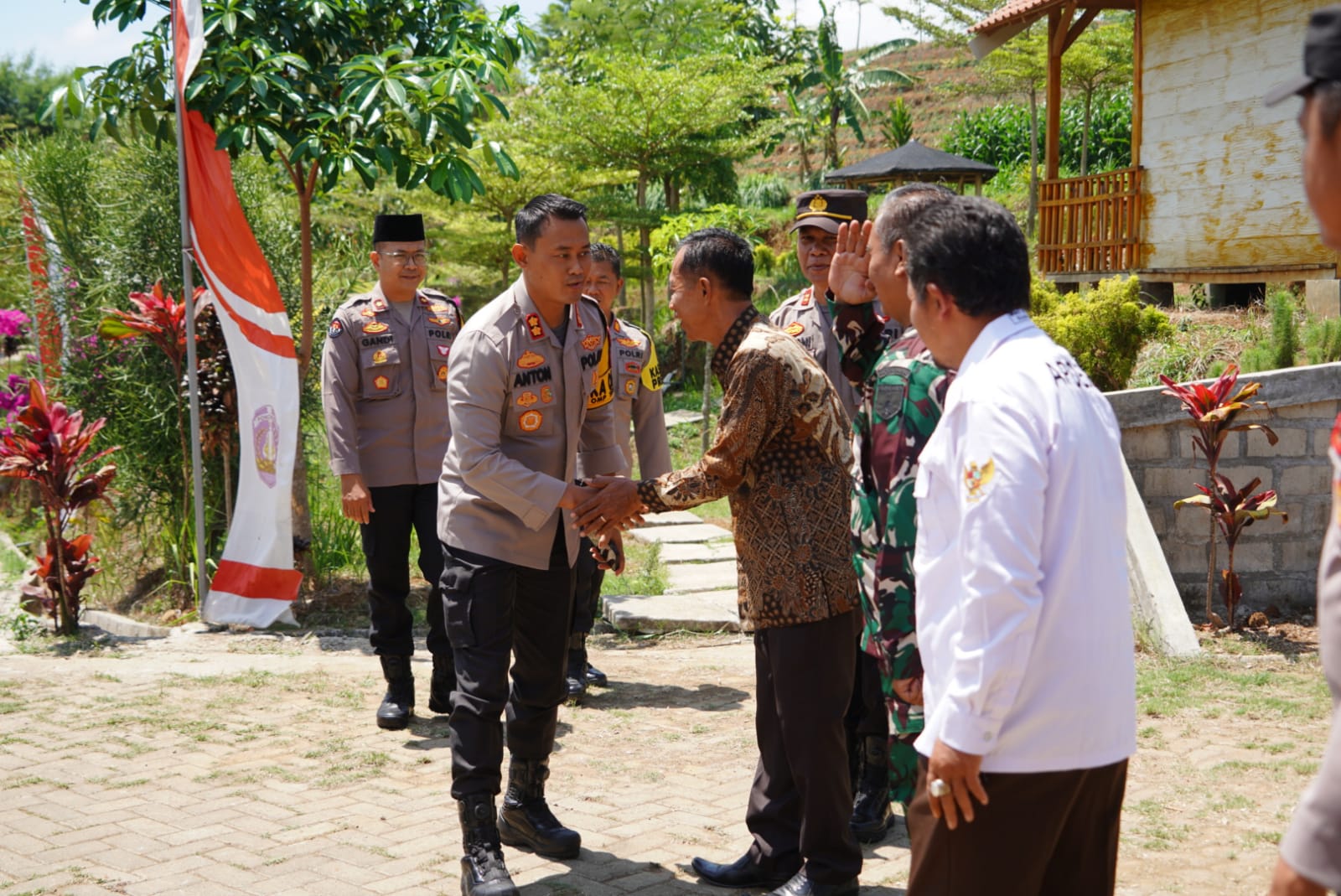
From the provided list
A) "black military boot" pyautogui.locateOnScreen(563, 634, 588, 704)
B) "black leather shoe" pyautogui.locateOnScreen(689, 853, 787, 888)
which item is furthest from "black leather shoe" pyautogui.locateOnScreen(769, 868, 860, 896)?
"black military boot" pyautogui.locateOnScreen(563, 634, 588, 704)

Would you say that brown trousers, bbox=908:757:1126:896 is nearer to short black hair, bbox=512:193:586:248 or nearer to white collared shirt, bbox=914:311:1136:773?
white collared shirt, bbox=914:311:1136:773

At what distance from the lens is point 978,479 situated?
81.0 inches

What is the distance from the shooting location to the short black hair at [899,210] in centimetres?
258

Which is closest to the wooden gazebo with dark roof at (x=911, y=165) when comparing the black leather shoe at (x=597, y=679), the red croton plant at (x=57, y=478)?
the red croton plant at (x=57, y=478)

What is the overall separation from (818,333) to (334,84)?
13.0ft

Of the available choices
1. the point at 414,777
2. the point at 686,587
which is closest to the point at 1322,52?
the point at 414,777

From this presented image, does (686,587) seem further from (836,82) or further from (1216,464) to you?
(836,82)

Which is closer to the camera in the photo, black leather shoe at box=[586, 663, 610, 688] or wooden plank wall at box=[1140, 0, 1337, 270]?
black leather shoe at box=[586, 663, 610, 688]

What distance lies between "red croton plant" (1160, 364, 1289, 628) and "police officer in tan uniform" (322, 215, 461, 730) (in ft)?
12.7

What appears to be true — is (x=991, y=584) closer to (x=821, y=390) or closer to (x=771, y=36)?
(x=821, y=390)

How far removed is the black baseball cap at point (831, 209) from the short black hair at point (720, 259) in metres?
1.25

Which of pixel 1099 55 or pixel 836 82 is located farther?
pixel 836 82

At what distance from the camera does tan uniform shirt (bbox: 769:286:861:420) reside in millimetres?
4680

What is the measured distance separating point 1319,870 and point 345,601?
718 cm
